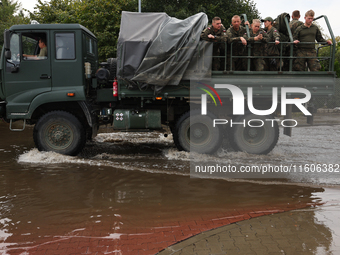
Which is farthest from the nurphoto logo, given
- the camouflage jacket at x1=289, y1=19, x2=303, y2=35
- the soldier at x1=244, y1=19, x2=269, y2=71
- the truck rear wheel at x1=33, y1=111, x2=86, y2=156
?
the truck rear wheel at x1=33, y1=111, x2=86, y2=156

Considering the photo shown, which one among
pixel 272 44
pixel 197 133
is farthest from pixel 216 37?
pixel 197 133

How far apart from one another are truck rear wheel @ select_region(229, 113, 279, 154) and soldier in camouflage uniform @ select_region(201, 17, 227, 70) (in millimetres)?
1512

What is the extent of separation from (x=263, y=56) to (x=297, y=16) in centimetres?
157

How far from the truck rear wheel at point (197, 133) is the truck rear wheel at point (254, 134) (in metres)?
0.46

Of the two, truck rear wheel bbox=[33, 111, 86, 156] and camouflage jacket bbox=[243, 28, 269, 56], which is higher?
camouflage jacket bbox=[243, 28, 269, 56]

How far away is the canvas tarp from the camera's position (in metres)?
7.71

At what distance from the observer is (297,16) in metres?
8.42

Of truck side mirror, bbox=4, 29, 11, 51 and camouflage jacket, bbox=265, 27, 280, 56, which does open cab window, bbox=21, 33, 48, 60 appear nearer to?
truck side mirror, bbox=4, 29, 11, 51

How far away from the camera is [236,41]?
7695mm

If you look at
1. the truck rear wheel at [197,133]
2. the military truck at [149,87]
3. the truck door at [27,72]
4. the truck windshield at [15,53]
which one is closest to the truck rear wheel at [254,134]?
the military truck at [149,87]

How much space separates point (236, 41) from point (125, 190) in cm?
431

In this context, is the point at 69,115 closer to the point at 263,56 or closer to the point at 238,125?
the point at 238,125

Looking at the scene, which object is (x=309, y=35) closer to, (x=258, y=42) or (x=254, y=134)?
(x=258, y=42)

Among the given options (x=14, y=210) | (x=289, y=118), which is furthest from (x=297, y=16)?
(x=14, y=210)
